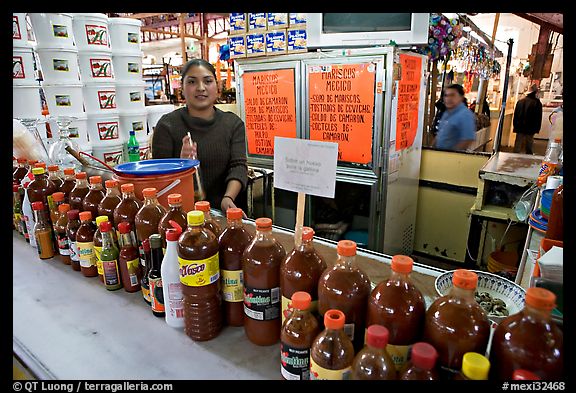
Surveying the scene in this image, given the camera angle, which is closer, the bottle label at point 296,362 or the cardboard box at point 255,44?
the bottle label at point 296,362

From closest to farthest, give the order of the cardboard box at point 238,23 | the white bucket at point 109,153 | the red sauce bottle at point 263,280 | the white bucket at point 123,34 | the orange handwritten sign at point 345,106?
the red sauce bottle at point 263,280 → the orange handwritten sign at point 345,106 → the white bucket at point 123,34 → the white bucket at point 109,153 → the cardboard box at point 238,23

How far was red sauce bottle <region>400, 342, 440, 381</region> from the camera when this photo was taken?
0.70 meters

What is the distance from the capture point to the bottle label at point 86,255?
145cm

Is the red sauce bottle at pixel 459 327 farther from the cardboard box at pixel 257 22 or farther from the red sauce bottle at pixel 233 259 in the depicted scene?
the cardboard box at pixel 257 22

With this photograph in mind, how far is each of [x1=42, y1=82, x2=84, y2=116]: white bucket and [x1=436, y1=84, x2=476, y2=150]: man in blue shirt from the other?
3.56m

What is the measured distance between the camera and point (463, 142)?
13.3 ft

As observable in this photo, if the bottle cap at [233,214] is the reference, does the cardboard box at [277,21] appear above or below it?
above

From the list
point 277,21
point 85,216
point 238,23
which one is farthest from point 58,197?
point 238,23

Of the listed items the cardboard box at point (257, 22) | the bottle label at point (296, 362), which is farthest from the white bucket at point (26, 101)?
the bottle label at point (296, 362)

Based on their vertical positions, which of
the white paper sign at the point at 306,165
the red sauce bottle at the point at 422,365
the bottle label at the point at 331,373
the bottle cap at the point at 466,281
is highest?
the white paper sign at the point at 306,165

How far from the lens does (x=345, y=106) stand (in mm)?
3213

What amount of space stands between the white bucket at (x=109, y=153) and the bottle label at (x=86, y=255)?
2209 millimetres

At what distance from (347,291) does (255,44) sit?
10.5 ft

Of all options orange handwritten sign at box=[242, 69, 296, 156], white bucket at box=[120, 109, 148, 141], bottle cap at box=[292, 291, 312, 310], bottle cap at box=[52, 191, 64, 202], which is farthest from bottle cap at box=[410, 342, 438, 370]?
white bucket at box=[120, 109, 148, 141]
